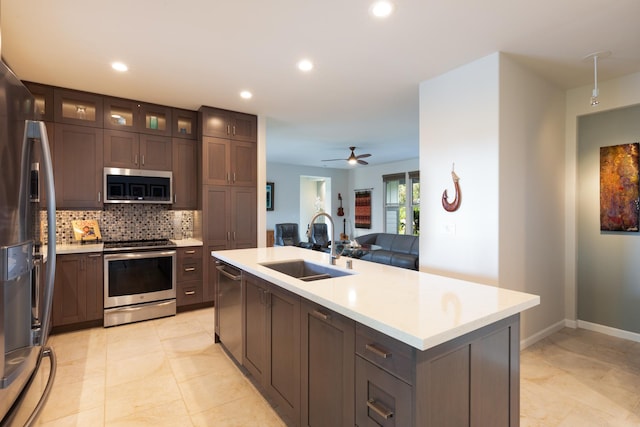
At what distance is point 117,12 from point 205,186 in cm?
224

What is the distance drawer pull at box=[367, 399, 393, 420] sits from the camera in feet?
4.01

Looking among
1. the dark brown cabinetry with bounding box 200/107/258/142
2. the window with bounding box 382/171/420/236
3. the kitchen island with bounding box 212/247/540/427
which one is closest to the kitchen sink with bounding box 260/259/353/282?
the kitchen island with bounding box 212/247/540/427

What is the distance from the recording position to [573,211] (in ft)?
11.9

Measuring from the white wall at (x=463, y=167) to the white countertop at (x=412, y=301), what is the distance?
1122 mm

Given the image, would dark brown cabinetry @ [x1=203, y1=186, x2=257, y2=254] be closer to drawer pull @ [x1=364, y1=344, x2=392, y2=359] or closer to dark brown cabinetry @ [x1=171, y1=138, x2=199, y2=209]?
dark brown cabinetry @ [x1=171, y1=138, x2=199, y2=209]

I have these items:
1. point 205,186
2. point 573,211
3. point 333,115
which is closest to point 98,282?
point 205,186

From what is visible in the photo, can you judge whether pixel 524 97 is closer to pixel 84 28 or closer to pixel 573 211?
pixel 573 211

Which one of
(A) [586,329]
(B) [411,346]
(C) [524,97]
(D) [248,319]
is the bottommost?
(A) [586,329]

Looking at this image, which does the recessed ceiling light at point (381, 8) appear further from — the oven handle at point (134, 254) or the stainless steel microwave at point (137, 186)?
the oven handle at point (134, 254)

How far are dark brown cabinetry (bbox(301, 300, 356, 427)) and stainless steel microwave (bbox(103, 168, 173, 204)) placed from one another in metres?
Answer: 3.19

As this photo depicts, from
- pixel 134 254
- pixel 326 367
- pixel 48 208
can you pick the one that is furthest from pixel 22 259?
pixel 134 254

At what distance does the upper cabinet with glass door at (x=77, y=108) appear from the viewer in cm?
354

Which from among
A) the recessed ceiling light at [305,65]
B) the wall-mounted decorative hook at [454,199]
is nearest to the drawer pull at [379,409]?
the wall-mounted decorative hook at [454,199]

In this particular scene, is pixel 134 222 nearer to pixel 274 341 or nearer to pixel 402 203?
pixel 274 341
